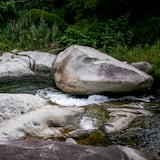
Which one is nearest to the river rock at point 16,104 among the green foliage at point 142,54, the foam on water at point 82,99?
the foam on water at point 82,99

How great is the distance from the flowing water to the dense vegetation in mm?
1925

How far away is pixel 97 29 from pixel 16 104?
5101 mm

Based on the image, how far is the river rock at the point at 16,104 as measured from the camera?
20.1ft

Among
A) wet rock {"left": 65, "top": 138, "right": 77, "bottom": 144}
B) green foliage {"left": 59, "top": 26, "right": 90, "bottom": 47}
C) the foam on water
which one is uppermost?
wet rock {"left": 65, "top": 138, "right": 77, "bottom": 144}

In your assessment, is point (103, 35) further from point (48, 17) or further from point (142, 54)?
point (48, 17)

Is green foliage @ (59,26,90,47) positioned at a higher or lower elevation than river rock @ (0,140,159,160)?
lower

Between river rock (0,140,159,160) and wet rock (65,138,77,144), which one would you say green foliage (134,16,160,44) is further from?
river rock (0,140,159,160)

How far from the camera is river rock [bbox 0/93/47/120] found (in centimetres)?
613

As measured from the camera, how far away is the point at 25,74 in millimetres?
9148

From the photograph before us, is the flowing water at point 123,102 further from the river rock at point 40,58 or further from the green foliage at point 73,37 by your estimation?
the green foliage at point 73,37

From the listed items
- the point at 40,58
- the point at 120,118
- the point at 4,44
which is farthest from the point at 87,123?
the point at 4,44

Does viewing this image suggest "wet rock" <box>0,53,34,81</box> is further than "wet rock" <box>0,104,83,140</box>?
Yes

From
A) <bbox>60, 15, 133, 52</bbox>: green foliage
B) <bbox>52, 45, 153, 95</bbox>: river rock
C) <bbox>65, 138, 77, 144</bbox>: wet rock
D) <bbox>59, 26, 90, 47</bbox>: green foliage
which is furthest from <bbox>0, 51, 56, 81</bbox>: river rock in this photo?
<bbox>65, 138, 77, 144</bbox>: wet rock

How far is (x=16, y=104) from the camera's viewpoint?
631 centimetres
